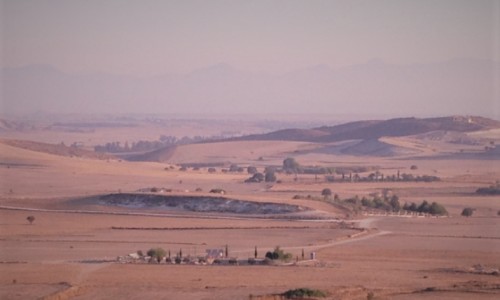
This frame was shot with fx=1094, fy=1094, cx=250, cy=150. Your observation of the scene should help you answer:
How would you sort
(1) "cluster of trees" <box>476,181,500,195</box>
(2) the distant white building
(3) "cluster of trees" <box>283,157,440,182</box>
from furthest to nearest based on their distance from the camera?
(3) "cluster of trees" <box>283,157,440,182</box> < (1) "cluster of trees" <box>476,181,500,195</box> < (2) the distant white building

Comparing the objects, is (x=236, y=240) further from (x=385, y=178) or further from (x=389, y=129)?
(x=389, y=129)

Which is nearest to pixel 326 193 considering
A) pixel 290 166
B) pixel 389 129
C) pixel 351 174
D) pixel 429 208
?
pixel 429 208

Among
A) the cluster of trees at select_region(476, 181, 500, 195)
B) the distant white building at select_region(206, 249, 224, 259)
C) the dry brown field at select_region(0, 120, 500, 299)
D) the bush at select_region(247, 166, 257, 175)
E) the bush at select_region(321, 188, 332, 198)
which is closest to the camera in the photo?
the dry brown field at select_region(0, 120, 500, 299)

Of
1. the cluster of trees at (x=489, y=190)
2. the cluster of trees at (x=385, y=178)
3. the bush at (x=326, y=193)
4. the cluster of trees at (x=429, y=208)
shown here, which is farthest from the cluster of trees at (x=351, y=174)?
the cluster of trees at (x=429, y=208)

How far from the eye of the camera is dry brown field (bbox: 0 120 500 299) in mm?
31781

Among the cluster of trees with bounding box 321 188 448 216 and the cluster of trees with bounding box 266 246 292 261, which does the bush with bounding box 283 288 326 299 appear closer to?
the cluster of trees with bounding box 266 246 292 261

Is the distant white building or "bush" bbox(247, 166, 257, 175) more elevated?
"bush" bbox(247, 166, 257, 175)

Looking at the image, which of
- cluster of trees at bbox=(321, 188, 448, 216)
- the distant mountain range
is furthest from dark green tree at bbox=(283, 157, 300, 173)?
the distant mountain range

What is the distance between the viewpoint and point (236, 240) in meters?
44.6

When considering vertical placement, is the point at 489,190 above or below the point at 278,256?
above

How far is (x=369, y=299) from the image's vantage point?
1157 inches

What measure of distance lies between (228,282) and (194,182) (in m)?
46.5

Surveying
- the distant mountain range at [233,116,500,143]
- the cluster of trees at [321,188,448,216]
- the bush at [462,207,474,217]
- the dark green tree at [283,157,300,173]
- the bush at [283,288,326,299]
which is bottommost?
the bush at [283,288,326,299]

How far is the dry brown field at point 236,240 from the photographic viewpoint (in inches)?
1251
